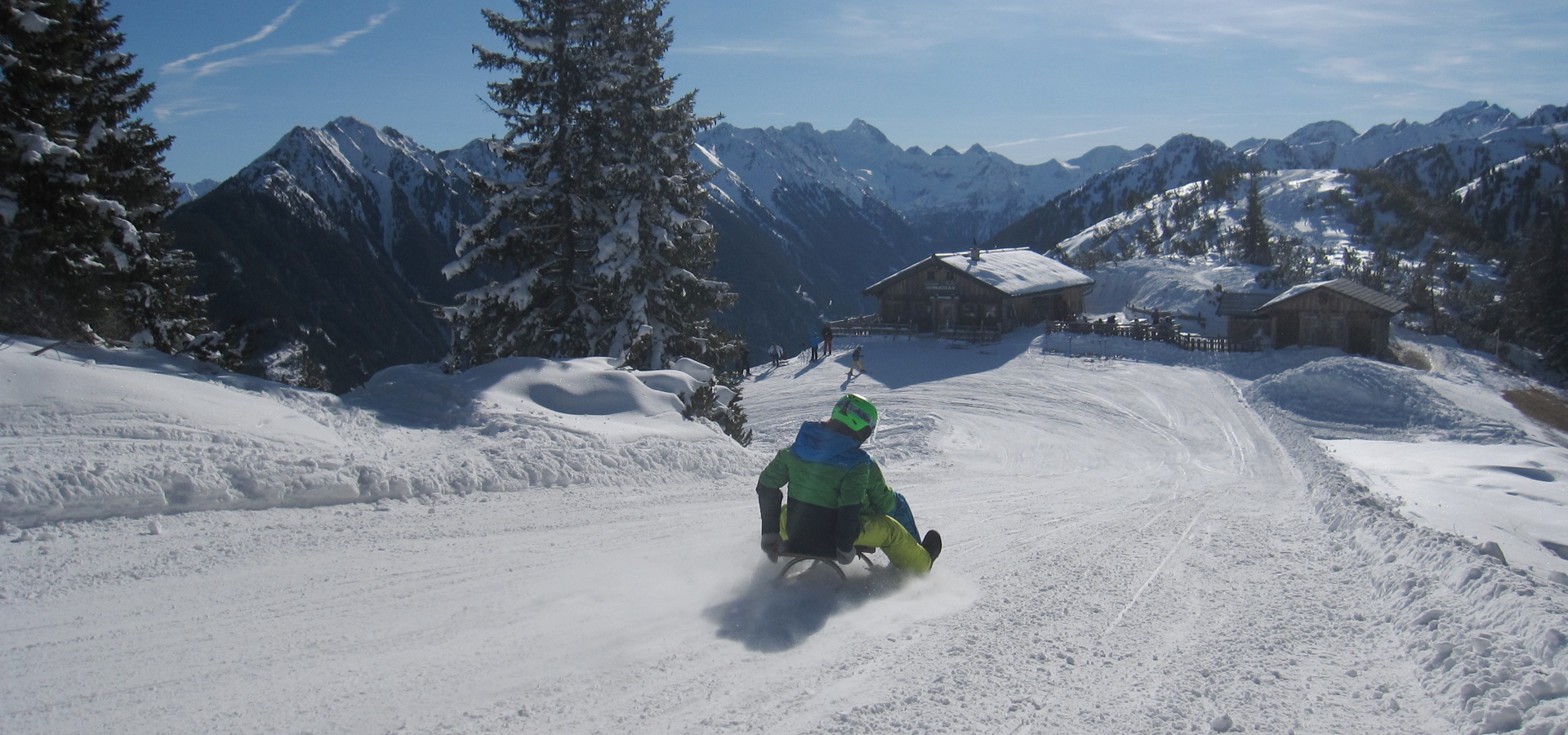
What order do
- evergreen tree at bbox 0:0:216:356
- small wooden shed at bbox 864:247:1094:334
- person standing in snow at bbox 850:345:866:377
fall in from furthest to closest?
1. small wooden shed at bbox 864:247:1094:334
2. person standing in snow at bbox 850:345:866:377
3. evergreen tree at bbox 0:0:216:356

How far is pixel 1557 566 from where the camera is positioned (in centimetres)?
886

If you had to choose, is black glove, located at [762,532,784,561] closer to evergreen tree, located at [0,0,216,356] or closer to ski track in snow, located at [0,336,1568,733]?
ski track in snow, located at [0,336,1568,733]

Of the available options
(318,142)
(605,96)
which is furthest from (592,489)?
(318,142)

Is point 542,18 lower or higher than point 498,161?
higher

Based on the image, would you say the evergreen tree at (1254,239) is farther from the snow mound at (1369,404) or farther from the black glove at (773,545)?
the black glove at (773,545)

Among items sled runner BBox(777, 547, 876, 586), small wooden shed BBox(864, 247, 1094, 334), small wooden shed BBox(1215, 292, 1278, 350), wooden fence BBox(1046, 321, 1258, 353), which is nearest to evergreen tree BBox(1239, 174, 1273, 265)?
small wooden shed BBox(1215, 292, 1278, 350)

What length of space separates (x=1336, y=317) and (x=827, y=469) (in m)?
41.3

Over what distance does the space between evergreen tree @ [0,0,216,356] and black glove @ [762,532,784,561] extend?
10.3 m

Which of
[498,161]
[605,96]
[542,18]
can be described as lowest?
[498,161]

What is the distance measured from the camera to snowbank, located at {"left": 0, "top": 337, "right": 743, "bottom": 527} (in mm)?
7039

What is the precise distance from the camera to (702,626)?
18.9ft

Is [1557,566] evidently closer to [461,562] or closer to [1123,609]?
[1123,609]

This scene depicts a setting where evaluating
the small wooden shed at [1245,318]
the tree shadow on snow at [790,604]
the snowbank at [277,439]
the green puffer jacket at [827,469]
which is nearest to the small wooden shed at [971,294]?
the small wooden shed at [1245,318]

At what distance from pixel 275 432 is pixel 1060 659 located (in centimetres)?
763
